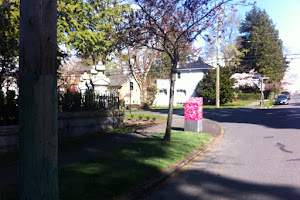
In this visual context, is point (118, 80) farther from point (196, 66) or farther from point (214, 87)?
point (214, 87)

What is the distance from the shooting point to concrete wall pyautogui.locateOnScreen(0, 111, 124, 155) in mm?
7996

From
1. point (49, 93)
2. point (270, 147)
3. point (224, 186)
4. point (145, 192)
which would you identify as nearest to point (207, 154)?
point (270, 147)

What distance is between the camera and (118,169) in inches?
253

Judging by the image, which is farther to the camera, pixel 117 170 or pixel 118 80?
pixel 118 80

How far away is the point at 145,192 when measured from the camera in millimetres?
5469

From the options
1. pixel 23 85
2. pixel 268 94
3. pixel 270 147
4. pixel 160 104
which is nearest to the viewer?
pixel 23 85

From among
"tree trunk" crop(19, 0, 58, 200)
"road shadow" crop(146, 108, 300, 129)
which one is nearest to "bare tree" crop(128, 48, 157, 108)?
"road shadow" crop(146, 108, 300, 129)

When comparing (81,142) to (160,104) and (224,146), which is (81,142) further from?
(160,104)

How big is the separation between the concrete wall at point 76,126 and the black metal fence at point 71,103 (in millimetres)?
385

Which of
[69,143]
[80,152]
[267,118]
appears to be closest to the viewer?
[80,152]

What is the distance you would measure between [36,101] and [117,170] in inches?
159

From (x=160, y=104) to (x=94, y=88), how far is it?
35.5 metres

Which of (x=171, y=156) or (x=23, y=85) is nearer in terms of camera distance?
(x=23, y=85)

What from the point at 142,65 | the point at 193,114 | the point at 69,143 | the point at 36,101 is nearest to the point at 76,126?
the point at 69,143
